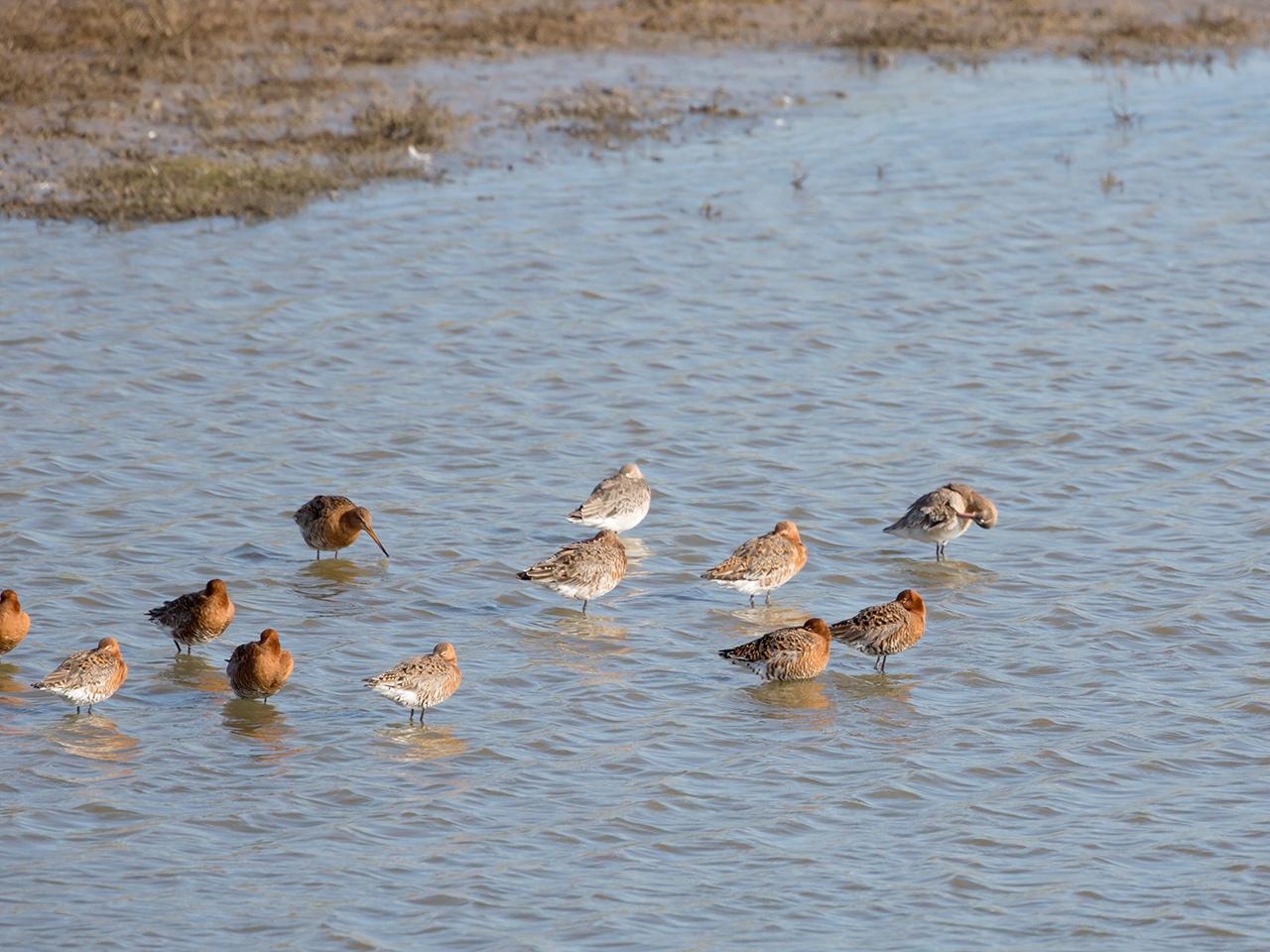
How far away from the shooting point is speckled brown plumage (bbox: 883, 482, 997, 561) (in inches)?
563

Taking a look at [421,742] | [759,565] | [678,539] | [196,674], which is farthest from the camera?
[678,539]

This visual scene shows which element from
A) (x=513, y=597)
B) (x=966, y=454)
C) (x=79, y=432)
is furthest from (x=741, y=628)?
(x=79, y=432)

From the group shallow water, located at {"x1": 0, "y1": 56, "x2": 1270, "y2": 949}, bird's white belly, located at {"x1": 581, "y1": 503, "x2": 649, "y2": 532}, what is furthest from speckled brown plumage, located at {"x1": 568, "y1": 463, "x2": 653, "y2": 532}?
shallow water, located at {"x1": 0, "y1": 56, "x2": 1270, "y2": 949}

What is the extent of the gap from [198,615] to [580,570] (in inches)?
106

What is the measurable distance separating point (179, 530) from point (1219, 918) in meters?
8.56

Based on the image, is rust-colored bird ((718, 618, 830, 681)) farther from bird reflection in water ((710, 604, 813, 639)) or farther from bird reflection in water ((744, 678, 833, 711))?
bird reflection in water ((710, 604, 813, 639))

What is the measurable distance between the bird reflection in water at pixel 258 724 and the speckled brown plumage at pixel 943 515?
17.6 ft

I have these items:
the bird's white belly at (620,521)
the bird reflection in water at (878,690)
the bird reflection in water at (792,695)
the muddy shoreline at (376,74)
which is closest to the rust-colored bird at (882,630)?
the bird reflection in water at (878,690)

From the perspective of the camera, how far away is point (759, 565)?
13297 mm

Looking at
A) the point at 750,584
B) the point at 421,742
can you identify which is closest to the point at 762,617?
the point at 750,584

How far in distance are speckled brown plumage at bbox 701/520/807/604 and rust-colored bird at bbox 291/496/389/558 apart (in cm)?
267

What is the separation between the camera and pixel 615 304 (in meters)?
19.8

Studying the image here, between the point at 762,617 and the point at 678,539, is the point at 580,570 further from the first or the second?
the point at 678,539

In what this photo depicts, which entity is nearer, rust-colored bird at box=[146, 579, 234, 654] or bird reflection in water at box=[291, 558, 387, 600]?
rust-colored bird at box=[146, 579, 234, 654]
